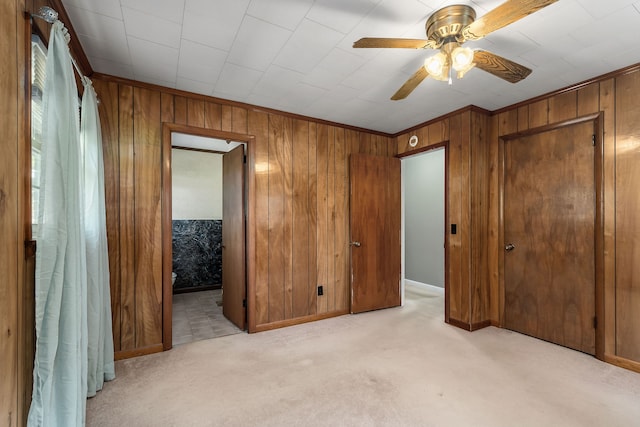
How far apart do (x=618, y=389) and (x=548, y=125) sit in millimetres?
2241

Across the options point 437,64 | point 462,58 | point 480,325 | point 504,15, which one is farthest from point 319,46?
point 480,325

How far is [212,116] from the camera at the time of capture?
9.57 feet

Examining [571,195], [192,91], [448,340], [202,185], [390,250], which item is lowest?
[448,340]

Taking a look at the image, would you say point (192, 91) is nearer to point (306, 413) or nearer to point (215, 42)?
point (215, 42)

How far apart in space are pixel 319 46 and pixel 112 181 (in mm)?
2043

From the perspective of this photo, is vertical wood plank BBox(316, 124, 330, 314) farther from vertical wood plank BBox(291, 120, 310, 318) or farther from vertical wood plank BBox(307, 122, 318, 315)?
vertical wood plank BBox(291, 120, 310, 318)

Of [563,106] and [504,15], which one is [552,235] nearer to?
[563,106]

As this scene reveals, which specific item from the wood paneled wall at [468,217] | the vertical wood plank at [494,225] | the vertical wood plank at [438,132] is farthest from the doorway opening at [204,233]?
the vertical wood plank at [494,225]

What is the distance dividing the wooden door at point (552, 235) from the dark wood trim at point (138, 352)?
3.55 m

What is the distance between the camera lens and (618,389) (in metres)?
2.03

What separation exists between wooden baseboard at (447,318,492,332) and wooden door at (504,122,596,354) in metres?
0.22

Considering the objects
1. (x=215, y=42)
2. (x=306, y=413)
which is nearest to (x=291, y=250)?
(x=306, y=413)

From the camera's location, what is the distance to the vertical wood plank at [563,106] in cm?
264

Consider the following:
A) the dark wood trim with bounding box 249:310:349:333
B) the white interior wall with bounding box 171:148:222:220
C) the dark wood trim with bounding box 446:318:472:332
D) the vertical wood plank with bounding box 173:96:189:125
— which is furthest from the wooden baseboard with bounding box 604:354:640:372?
the white interior wall with bounding box 171:148:222:220
